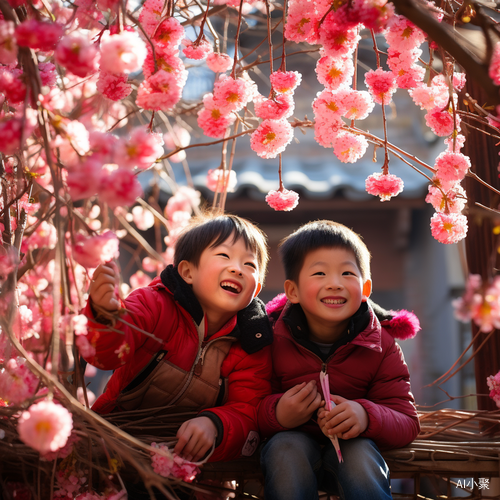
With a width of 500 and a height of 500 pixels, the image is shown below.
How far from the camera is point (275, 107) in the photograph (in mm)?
1268

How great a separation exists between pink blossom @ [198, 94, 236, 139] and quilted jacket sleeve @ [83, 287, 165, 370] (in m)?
0.44

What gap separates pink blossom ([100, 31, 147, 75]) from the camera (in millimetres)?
866

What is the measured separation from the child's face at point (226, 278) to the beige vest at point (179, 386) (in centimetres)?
9

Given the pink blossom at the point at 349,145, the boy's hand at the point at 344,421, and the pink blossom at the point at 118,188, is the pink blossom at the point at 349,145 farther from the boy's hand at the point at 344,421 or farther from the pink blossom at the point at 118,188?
the pink blossom at the point at 118,188

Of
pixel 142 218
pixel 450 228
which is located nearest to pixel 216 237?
pixel 450 228

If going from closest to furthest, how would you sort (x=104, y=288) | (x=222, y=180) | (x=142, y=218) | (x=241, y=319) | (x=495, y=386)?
(x=104, y=288) < (x=495, y=386) < (x=241, y=319) < (x=222, y=180) < (x=142, y=218)

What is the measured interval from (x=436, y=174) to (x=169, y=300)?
0.73 m

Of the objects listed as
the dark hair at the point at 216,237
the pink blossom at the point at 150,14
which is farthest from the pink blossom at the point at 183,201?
the pink blossom at the point at 150,14

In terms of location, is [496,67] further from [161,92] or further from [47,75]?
[47,75]

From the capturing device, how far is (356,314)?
1.45m

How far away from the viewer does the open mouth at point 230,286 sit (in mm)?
1379

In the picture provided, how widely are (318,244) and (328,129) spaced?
307mm

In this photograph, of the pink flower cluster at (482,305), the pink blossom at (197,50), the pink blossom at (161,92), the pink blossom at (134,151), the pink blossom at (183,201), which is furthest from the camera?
the pink blossom at (183,201)

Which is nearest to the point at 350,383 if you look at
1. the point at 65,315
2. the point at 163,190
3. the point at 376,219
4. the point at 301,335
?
the point at 301,335
